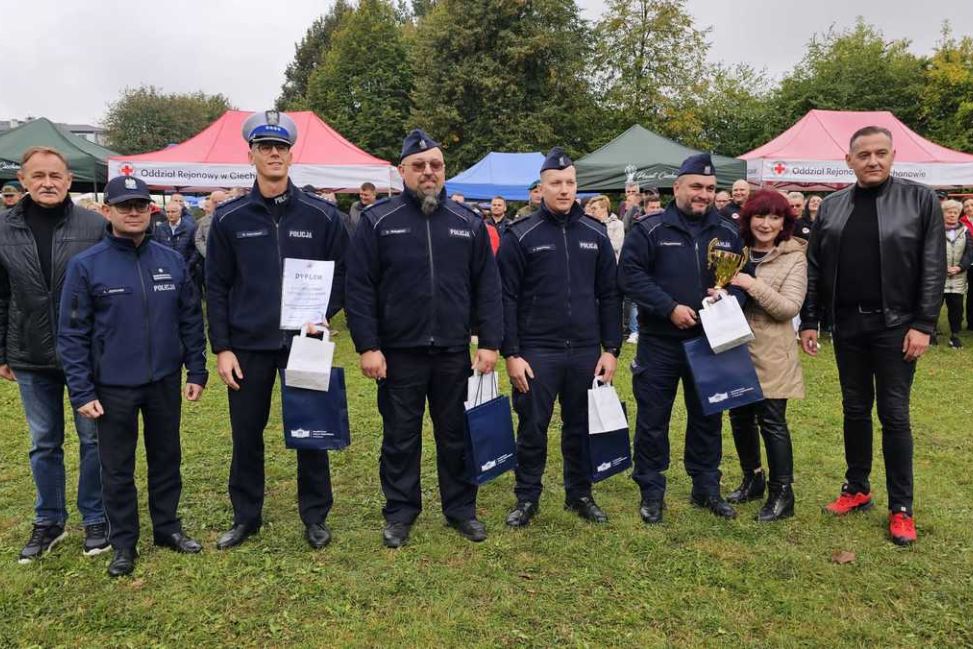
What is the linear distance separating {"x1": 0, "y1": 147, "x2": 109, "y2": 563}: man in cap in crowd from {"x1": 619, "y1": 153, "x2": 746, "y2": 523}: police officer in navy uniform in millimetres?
3062

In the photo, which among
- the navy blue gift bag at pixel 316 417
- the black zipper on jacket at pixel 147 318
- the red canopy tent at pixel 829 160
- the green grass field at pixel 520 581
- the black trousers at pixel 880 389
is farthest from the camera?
the red canopy tent at pixel 829 160

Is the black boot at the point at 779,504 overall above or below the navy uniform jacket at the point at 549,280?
below

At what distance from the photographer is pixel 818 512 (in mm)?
4332

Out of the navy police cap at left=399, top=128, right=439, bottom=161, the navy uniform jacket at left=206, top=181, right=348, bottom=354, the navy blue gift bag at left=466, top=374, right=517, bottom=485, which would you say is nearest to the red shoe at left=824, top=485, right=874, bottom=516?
the navy blue gift bag at left=466, top=374, right=517, bottom=485

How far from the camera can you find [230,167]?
1216cm

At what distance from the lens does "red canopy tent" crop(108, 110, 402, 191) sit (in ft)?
39.2

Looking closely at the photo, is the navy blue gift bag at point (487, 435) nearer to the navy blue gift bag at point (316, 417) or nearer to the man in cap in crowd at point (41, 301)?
the navy blue gift bag at point (316, 417)

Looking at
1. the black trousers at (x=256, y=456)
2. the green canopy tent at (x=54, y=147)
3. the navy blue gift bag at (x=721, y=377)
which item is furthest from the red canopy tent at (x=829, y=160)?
the green canopy tent at (x=54, y=147)

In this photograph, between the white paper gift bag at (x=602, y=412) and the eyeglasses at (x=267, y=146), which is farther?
the white paper gift bag at (x=602, y=412)

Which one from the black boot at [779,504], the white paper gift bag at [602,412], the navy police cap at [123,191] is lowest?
the black boot at [779,504]

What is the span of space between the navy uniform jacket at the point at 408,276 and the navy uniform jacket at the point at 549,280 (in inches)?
10.9

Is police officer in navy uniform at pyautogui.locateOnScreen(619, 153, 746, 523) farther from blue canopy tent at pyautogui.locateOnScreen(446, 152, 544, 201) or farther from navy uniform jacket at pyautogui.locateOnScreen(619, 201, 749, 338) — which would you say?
blue canopy tent at pyautogui.locateOnScreen(446, 152, 544, 201)

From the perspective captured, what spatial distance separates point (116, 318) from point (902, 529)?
14.4 ft

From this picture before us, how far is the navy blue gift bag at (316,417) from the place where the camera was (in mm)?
3736
